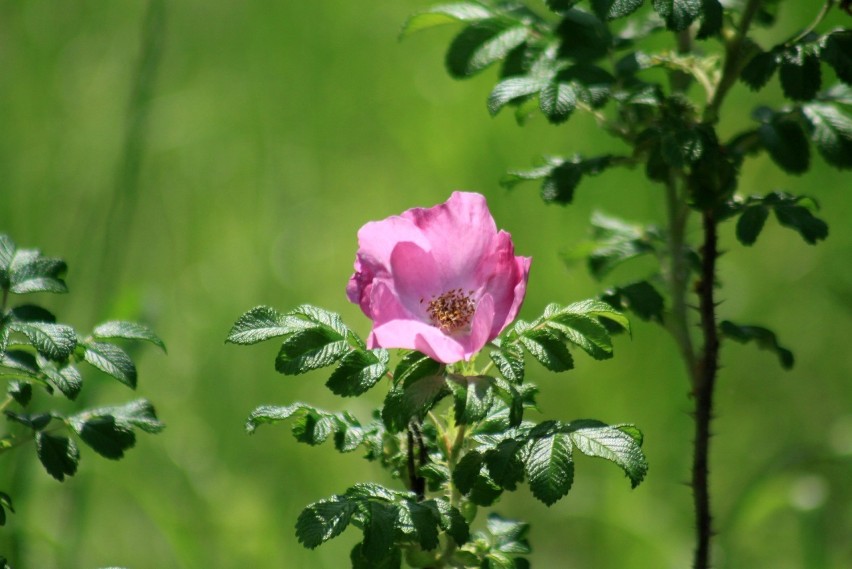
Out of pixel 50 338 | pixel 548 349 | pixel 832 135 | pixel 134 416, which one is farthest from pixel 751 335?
pixel 50 338

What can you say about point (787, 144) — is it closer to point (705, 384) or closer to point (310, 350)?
point (705, 384)

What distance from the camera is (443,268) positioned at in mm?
1513

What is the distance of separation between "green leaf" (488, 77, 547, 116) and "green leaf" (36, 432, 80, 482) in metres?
0.68

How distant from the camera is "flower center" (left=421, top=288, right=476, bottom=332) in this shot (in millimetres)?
1462

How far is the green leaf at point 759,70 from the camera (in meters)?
1.63

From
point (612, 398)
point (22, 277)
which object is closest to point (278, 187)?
point (612, 398)

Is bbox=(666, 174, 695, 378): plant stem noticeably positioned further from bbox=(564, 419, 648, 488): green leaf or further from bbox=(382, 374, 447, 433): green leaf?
bbox=(382, 374, 447, 433): green leaf

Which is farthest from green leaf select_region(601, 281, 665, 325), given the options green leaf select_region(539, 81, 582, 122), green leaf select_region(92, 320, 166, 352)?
green leaf select_region(92, 320, 166, 352)

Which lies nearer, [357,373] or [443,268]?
[357,373]

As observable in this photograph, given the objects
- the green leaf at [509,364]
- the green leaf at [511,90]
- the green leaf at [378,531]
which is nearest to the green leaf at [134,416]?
the green leaf at [378,531]

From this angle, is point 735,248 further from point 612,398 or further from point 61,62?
point 61,62

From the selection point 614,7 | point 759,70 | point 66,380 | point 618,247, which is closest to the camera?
point 66,380

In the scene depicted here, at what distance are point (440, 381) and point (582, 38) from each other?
69 cm

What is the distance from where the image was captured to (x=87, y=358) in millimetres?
1465
